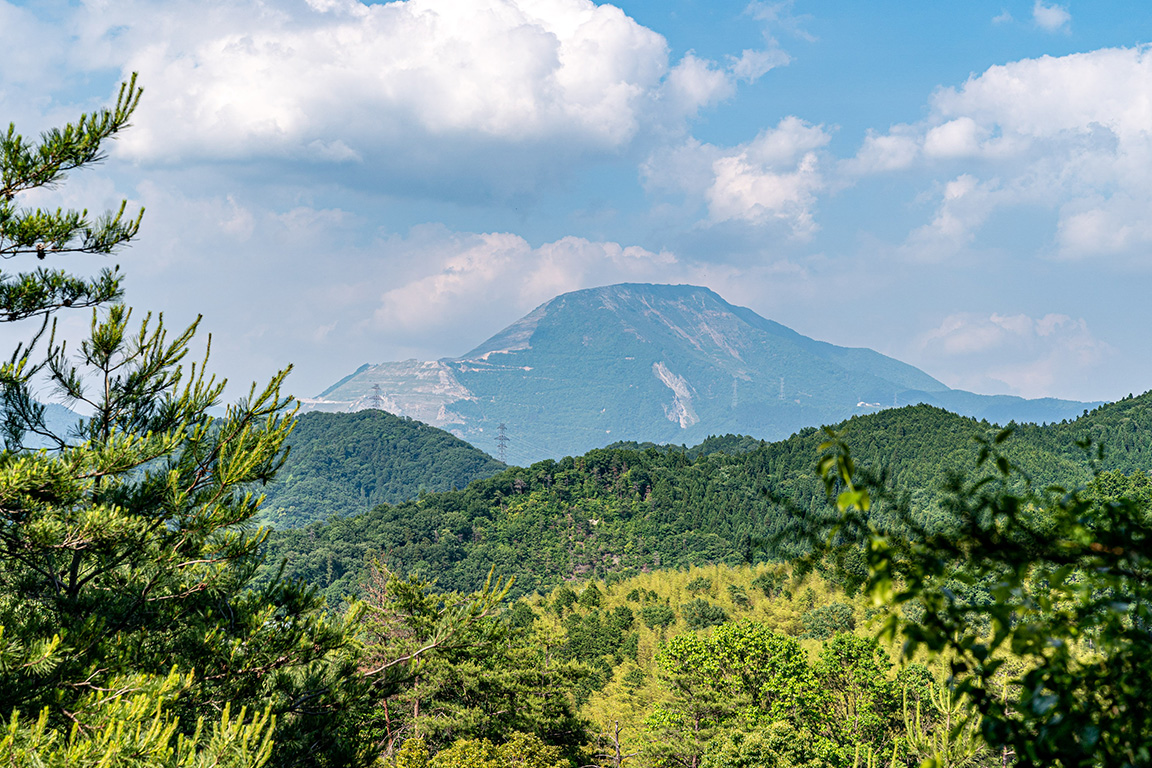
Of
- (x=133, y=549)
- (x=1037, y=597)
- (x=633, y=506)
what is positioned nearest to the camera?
(x=1037, y=597)

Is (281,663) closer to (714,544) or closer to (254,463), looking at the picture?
(254,463)

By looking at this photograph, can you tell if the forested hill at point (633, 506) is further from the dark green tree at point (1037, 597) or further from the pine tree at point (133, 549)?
the dark green tree at point (1037, 597)

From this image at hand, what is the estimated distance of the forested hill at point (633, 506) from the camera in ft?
277

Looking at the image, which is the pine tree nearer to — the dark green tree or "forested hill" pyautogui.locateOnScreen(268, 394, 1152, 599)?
the dark green tree

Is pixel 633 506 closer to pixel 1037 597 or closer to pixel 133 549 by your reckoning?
pixel 133 549

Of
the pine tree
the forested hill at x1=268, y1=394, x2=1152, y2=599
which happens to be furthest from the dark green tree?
the forested hill at x1=268, y1=394, x2=1152, y2=599

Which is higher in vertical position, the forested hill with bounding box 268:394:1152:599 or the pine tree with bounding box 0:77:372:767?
the forested hill with bounding box 268:394:1152:599

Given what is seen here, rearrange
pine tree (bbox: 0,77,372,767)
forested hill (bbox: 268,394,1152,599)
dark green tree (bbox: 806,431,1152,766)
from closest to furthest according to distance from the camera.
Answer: dark green tree (bbox: 806,431,1152,766) < pine tree (bbox: 0,77,372,767) < forested hill (bbox: 268,394,1152,599)

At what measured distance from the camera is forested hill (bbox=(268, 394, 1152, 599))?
84.3 m

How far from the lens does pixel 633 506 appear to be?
99.1 meters

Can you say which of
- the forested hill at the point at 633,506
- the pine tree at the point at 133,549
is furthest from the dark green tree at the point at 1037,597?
the forested hill at the point at 633,506

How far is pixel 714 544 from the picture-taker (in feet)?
279

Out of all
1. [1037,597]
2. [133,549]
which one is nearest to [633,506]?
[133,549]

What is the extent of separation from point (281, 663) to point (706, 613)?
40.7 metres
